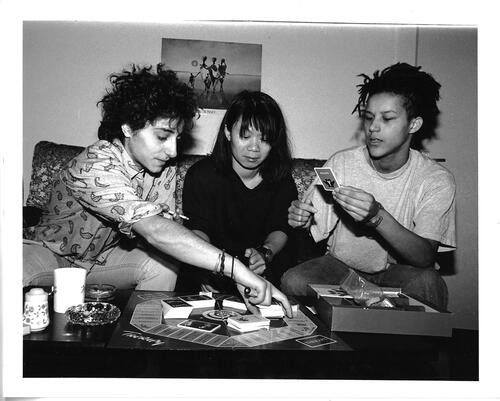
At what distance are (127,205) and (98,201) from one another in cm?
11

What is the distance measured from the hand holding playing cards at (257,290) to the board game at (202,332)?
1.5 inches

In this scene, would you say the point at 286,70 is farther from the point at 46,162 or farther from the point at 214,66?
the point at 46,162

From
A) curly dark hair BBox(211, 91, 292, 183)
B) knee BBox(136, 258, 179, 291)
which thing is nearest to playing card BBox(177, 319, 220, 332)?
knee BBox(136, 258, 179, 291)

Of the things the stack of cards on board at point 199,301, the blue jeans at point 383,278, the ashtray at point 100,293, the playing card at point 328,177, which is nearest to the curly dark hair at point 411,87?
the playing card at point 328,177

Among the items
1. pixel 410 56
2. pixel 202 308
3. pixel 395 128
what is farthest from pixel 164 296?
pixel 410 56

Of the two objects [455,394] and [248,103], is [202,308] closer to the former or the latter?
[455,394]

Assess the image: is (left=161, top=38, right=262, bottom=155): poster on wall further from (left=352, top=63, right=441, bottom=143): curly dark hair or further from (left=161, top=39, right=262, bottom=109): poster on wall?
(left=352, top=63, right=441, bottom=143): curly dark hair

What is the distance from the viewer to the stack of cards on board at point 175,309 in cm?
107

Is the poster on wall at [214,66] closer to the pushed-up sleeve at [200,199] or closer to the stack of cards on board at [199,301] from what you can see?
the pushed-up sleeve at [200,199]

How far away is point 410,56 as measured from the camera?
2.29 meters

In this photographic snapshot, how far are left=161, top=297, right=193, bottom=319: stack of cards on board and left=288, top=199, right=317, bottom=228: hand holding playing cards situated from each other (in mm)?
799

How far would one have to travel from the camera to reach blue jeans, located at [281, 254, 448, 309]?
1.48m

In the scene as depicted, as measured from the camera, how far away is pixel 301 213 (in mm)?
1795
